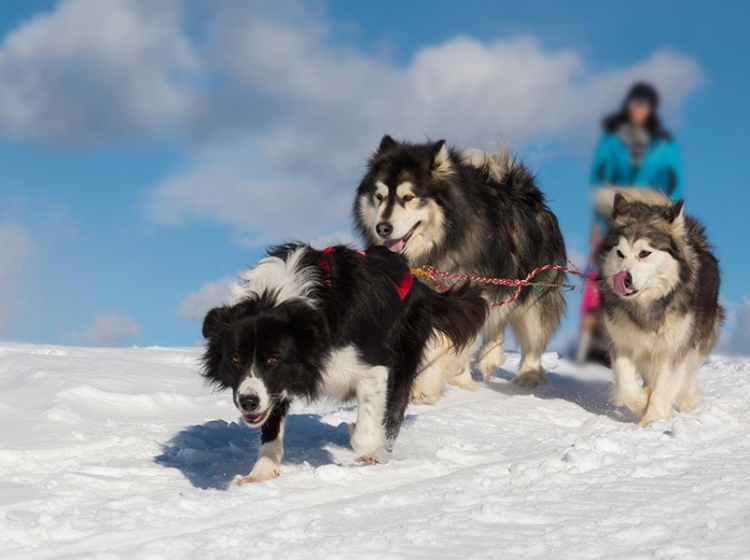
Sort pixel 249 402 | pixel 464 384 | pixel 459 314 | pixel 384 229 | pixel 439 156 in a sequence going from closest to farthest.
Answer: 1. pixel 249 402
2. pixel 459 314
3. pixel 384 229
4. pixel 439 156
5. pixel 464 384

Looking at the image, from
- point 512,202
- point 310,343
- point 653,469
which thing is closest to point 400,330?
point 310,343

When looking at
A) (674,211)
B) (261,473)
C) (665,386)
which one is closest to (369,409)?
(261,473)

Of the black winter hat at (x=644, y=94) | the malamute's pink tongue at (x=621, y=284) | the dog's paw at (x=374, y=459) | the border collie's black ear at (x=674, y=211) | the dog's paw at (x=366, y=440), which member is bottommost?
the dog's paw at (x=374, y=459)

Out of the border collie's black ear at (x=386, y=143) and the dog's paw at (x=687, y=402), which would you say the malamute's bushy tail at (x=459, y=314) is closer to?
the border collie's black ear at (x=386, y=143)

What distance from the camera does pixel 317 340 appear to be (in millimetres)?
4270

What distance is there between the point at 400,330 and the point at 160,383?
3.45 meters

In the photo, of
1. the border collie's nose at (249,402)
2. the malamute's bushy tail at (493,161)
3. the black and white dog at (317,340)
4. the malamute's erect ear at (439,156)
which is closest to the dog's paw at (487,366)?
the malamute's bushy tail at (493,161)

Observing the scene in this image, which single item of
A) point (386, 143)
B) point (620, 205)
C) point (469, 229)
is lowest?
point (469, 229)

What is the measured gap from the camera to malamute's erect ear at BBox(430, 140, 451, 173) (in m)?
6.96

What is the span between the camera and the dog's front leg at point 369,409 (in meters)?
4.55

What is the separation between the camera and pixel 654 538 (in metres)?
3.31

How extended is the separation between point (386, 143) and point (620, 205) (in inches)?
79.3

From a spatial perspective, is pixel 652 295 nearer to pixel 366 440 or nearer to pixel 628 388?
pixel 628 388

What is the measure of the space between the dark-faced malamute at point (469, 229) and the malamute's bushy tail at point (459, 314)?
87cm
